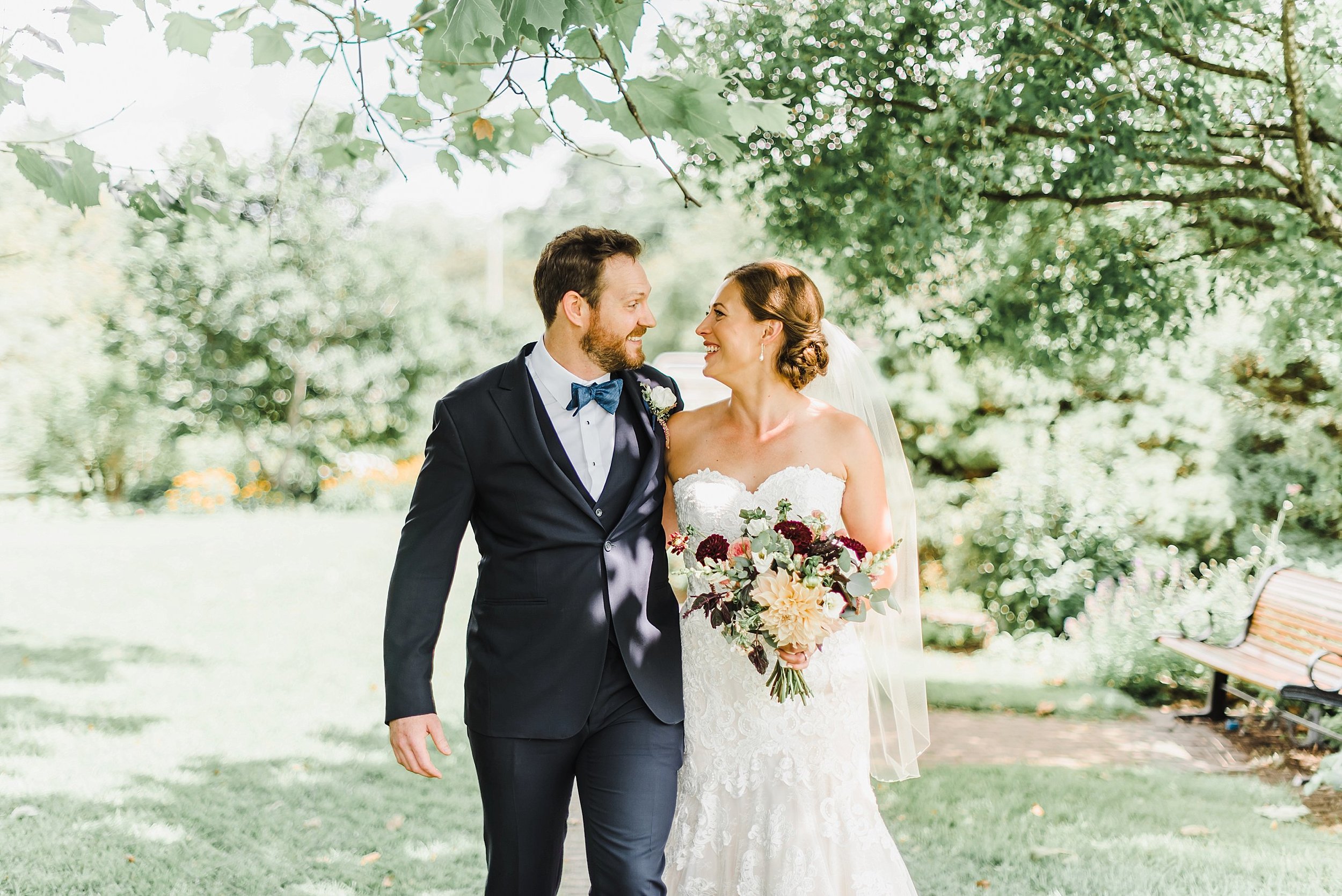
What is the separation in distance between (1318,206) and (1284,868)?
283cm

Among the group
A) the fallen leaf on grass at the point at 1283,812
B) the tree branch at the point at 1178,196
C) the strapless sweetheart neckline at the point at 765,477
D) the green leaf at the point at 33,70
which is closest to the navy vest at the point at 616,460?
the strapless sweetheart neckline at the point at 765,477

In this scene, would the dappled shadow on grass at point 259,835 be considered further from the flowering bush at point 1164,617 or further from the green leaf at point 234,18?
the flowering bush at point 1164,617

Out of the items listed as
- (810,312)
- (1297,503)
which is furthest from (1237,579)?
(810,312)

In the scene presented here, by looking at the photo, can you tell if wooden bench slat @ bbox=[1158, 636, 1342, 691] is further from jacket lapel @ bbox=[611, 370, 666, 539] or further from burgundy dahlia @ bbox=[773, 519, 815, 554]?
jacket lapel @ bbox=[611, 370, 666, 539]

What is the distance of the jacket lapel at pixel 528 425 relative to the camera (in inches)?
112

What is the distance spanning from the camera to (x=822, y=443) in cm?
344

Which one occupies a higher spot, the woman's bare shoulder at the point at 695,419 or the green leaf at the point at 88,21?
the green leaf at the point at 88,21

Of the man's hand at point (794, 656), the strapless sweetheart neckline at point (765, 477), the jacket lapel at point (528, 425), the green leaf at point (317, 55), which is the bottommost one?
the man's hand at point (794, 656)

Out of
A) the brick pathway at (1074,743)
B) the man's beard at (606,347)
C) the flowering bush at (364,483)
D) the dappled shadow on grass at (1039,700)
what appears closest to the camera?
the man's beard at (606,347)

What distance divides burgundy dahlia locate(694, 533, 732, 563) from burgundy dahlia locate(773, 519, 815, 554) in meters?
0.16

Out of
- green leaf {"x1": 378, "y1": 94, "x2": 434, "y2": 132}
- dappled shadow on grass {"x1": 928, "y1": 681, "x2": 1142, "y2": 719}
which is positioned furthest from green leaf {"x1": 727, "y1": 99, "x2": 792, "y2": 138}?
dappled shadow on grass {"x1": 928, "y1": 681, "x2": 1142, "y2": 719}

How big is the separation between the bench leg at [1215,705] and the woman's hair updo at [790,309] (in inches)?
193

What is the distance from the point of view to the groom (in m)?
2.82

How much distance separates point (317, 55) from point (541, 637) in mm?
2535
